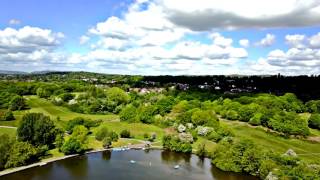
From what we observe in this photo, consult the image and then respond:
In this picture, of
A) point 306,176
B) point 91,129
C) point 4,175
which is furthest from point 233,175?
point 91,129

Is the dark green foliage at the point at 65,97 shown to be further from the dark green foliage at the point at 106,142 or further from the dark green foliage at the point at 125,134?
the dark green foliage at the point at 106,142

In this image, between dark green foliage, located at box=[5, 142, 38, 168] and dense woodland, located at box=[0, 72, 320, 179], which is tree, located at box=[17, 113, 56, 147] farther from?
dark green foliage, located at box=[5, 142, 38, 168]

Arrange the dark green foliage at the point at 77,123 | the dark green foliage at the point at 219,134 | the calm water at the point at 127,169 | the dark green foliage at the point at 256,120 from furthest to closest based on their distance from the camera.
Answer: the dark green foliage at the point at 256,120
the dark green foliage at the point at 77,123
the dark green foliage at the point at 219,134
the calm water at the point at 127,169

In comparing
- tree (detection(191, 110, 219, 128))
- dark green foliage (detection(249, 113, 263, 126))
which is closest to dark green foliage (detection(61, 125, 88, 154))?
tree (detection(191, 110, 219, 128))

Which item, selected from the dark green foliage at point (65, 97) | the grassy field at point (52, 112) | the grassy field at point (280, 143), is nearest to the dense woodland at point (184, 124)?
the dark green foliage at point (65, 97)

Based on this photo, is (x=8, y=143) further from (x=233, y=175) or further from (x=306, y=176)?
(x=306, y=176)

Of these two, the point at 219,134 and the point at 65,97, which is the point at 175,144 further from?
the point at 65,97

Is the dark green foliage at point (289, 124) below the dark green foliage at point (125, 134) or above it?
above

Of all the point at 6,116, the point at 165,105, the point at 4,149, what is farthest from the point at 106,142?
the point at 165,105
